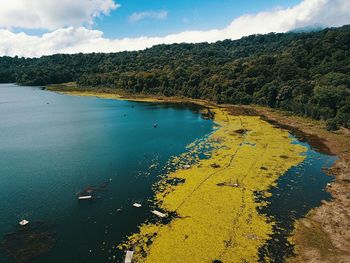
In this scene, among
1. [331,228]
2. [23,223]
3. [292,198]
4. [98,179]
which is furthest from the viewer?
[98,179]

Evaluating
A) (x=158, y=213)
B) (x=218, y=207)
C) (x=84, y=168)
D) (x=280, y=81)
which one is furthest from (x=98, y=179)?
(x=280, y=81)

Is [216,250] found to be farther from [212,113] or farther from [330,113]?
[212,113]

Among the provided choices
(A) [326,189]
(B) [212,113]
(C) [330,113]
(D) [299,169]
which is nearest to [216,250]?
(A) [326,189]

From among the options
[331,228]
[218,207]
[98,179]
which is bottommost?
[98,179]

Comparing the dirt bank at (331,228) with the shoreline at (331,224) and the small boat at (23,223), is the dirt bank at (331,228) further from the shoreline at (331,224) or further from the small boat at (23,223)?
the small boat at (23,223)

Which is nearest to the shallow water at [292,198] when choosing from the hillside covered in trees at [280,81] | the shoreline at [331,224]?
the shoreline at [331,224]

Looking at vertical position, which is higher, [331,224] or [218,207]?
[331,224]

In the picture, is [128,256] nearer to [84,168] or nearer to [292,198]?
[292,198]
